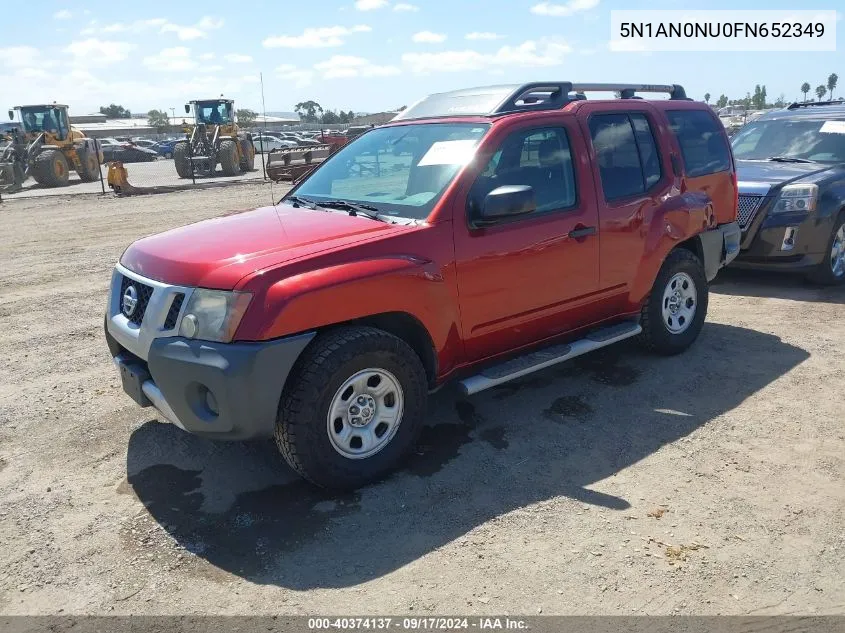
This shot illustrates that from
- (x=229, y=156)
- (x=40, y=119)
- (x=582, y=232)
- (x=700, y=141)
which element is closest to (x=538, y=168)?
(x=582, y=232)

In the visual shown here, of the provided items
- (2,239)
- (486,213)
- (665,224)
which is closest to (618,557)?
(486,213)

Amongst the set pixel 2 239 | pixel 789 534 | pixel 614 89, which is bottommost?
pixel 789 534

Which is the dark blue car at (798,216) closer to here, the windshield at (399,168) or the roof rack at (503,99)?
the roof rack at (503,99)

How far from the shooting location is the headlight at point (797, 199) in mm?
7086

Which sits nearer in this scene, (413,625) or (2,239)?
(413,625)

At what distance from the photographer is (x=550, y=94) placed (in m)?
4.75

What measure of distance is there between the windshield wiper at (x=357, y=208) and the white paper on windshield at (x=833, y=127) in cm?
661

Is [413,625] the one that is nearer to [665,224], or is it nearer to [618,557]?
[618,557]

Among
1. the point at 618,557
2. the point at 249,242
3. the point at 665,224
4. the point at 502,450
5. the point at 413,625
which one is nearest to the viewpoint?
the point at 413,625

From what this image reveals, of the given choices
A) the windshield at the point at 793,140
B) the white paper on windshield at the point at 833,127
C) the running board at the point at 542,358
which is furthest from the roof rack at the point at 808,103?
the running board at the point at 542,358

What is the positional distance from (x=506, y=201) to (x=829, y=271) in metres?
5.23

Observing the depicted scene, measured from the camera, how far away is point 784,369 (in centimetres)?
513

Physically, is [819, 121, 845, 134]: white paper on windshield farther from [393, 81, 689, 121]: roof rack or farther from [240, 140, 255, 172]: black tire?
[240, 140, 255, 172]: black tire

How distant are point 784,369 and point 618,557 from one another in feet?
9.47
